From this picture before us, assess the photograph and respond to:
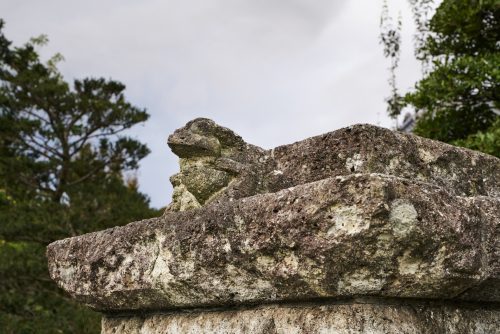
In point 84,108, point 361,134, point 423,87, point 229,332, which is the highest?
point 84,108

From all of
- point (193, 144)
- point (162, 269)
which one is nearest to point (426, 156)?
point (193, 144)

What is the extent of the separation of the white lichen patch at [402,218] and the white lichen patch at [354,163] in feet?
1.41

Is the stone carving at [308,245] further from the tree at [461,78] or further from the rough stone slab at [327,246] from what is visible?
the tree at [461,78]

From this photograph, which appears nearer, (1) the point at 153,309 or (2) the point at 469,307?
(2) the point at 469,307

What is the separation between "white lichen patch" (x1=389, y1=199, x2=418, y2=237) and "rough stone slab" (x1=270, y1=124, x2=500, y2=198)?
0.42 meters

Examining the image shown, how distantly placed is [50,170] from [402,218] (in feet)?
38.8

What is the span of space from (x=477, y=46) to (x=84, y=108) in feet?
27.1

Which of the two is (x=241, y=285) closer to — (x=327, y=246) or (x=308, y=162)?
(x=327, y=246)

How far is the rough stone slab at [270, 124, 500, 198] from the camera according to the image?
2309mm

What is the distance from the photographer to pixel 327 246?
1894 mm

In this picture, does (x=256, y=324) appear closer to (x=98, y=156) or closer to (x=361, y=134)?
(x=361, y=134)

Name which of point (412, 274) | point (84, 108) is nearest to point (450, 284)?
point (412, 274)

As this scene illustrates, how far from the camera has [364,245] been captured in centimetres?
186

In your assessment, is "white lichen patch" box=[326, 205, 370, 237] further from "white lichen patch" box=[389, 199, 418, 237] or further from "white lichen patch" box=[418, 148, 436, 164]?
"white lichen patch" box=[418, 148, 436, 164]
